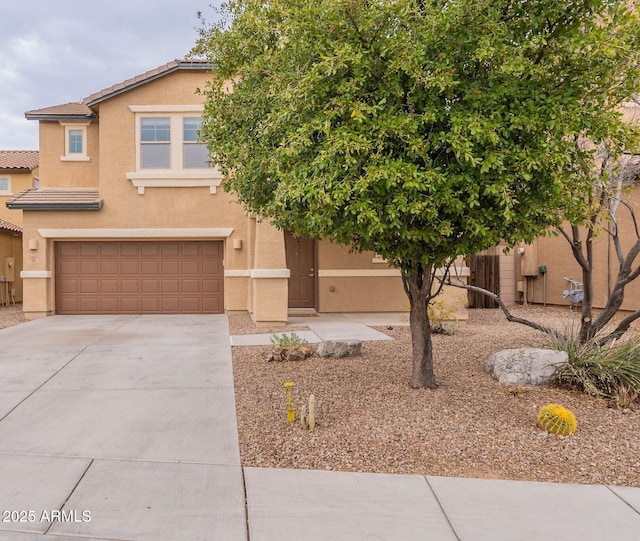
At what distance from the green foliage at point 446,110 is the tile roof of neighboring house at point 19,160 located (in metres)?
23.2

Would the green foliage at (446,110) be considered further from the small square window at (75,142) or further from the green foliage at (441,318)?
the small square window at (75,142)

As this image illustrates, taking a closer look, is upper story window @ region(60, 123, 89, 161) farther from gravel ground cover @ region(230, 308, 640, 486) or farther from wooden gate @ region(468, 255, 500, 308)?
wooden gate @ region(468, 255, 500, 308)

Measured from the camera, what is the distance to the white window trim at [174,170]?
45.4 ft

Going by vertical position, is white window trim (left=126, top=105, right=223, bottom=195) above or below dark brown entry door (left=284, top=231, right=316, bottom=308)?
above

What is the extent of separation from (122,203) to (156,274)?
88.7 inches

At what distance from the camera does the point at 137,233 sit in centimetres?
1388

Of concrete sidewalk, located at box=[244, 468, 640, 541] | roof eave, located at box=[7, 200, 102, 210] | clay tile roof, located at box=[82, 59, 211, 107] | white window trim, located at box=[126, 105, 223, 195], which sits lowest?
concrete sidewalk, located at box=[244, 468, 640, 541]

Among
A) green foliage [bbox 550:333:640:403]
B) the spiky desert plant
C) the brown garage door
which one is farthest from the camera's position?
the brown garage door

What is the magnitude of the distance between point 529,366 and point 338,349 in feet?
9.74

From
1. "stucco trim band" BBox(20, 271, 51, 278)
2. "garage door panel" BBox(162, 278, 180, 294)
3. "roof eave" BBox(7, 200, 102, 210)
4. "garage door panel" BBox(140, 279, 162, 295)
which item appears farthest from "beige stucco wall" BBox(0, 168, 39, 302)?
"garage door panel" BBox(162, 278, 180, 294)

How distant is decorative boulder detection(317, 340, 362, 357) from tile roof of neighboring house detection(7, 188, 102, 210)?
8973mm

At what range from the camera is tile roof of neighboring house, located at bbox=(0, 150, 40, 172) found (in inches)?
917

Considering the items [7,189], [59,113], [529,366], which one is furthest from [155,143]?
[7,189]

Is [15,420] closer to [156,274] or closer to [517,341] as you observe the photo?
[517,341]
